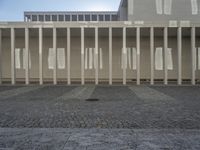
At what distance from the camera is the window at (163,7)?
1078 inches

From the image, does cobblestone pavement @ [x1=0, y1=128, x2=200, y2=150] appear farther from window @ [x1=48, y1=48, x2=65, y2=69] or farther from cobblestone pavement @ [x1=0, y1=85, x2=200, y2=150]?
window @ [x1=48, y1=48, x2=65, y2=69]

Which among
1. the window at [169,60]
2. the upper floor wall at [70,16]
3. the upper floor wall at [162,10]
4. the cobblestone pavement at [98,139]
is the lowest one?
the cobblestone pavement at [98,139]

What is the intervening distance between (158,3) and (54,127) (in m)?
24.5

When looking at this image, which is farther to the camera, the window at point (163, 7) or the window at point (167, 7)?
the window at point (167, 7)

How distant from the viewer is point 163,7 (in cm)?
2752

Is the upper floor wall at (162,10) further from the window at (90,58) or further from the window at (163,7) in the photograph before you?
the window at (90,58)

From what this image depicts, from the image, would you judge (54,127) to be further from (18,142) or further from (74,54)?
(74,54)

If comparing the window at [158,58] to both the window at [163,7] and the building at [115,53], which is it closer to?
the building at [115,53]

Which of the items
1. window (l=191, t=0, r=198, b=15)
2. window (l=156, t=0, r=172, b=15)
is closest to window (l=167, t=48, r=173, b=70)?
window (l=156, t=0, r=172, b=15)

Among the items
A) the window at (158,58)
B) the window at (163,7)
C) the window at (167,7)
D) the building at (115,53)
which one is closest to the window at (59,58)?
the building at (115,53)

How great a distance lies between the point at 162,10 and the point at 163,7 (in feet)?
1.14

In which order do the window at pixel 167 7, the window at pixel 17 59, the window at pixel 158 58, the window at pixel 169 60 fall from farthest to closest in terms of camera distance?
the window at pixel 167 7 < the window at pixel 17 59 < the window at pixel 158 58 < the window at pixel 169 60

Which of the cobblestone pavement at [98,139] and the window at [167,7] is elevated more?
the window at [167,7]

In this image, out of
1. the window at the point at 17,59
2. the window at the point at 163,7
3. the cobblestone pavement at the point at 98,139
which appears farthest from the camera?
the window at the point at 163,7
